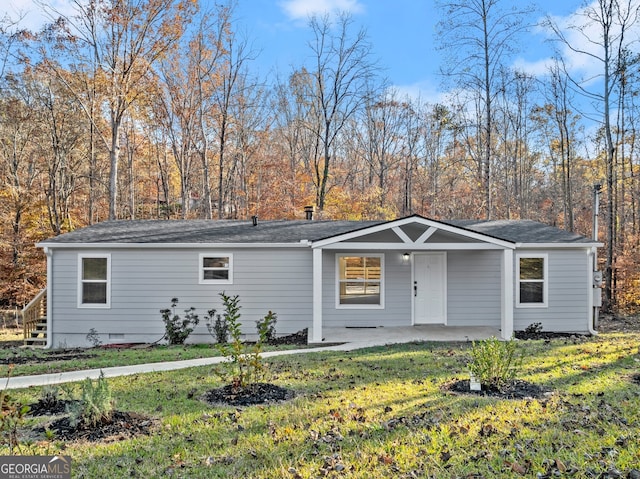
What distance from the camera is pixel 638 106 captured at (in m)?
18.1

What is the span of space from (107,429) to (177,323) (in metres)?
6.89

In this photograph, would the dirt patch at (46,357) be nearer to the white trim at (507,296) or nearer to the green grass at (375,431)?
the green grass at (375,431)

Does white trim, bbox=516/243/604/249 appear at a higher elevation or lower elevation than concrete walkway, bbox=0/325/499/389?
higher

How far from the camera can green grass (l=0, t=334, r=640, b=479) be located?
11.6ft

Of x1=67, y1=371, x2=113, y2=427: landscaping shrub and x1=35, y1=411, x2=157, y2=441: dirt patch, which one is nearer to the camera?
x1=35, y1=411, x2=157, y2=441: dirt patch

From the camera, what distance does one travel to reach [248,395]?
5449mm

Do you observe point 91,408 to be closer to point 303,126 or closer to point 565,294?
point 565,294

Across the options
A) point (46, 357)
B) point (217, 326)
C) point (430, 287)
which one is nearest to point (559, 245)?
point (430, 287)

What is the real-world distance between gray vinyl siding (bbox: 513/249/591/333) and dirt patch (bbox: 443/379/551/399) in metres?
5.97

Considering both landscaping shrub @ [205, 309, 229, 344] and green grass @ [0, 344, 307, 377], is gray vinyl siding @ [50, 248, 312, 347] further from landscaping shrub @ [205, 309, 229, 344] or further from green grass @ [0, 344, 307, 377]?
green grass @ [0, 344, 307, 377]

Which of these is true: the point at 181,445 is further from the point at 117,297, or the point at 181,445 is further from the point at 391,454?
the point at 117,297

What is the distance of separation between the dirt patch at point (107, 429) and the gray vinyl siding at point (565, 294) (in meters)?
9.49

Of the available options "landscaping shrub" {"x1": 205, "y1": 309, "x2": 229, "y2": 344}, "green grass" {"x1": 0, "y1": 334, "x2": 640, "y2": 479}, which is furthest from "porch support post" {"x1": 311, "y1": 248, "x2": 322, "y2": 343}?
"green grass" {"x1": 0, "y1": 334, "x2": 640, "y2": 479}

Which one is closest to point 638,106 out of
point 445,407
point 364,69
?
point 364,69
